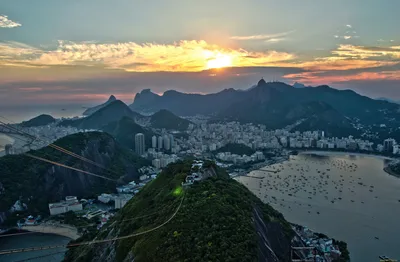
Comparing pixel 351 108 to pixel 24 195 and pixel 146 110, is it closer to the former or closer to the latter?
pixel 146 110

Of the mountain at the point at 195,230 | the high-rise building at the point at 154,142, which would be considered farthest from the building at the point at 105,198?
the high-rise building at the point at 154,142

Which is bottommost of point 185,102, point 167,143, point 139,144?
point 167,143

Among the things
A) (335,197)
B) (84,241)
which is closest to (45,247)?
(84,241)

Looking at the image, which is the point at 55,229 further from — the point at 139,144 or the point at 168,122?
the point at 168,122

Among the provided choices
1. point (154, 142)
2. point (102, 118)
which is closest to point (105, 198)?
point (154, 142)

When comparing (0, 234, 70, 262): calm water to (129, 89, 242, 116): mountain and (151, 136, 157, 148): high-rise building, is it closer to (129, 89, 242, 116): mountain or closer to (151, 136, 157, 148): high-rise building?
(151, 136, 157, 148): high-rise building

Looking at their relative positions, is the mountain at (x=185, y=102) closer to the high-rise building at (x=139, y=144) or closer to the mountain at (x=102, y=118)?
the mountain at (x=102, y=118)
